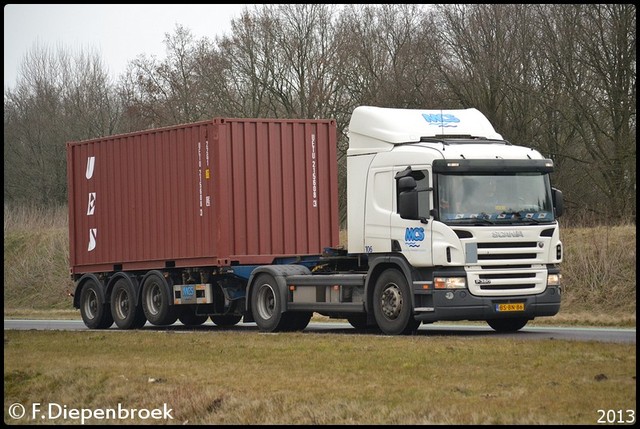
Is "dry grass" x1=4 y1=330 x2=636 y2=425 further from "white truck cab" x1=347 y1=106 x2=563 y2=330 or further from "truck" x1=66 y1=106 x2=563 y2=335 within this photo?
"truck" x1=66 y1=106 x2=563 y2=335

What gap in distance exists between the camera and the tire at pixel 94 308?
1057 inches

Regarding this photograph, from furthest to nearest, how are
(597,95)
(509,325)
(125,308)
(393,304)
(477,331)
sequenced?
(597,95), (125,308), (477,331), (509,325), (393,304)

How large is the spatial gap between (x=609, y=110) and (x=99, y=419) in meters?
26.9

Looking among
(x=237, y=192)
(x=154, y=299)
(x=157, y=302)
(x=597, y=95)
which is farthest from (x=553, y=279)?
(x=597, y=95)

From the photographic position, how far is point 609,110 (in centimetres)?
3684

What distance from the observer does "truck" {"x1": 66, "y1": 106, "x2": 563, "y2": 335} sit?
19609mm

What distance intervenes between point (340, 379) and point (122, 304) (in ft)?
43.9

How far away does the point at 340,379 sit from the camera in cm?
1385

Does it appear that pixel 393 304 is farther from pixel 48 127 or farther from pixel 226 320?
pixel 48 127

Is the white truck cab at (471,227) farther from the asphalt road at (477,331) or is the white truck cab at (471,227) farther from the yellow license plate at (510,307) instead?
the asphalt road at (477,331)

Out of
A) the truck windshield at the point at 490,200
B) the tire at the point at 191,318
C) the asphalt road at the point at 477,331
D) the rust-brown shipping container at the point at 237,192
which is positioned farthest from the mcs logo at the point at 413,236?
the tire at the point at 191,318

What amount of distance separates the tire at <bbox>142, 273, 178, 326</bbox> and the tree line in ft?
16.0

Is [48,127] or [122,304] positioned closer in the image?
[122,304]

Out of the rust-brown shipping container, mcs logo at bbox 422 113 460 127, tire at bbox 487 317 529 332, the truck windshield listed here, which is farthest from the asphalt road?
mcs logo at bbox 422 113 460 127
